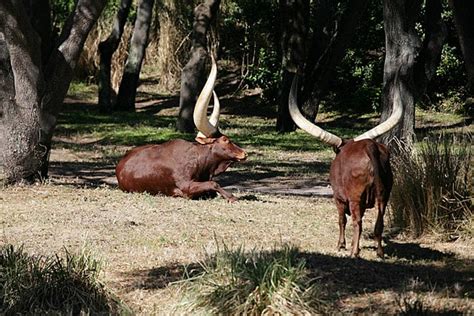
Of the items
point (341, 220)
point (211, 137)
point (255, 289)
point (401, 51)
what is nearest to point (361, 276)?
point (341, 220)

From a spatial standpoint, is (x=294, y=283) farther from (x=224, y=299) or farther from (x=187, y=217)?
(x=187, y=217)

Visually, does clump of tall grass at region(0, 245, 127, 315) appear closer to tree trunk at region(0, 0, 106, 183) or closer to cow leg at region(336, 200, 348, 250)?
cow leg at region(336, 200, 348, 250)

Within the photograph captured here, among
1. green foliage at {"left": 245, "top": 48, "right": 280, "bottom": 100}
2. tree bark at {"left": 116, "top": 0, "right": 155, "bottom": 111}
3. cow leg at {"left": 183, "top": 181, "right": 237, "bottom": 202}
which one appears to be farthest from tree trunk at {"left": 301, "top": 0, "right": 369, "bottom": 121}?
cow leg at {"left": 183, "top": 181, "right": 237, "bottom": 202}

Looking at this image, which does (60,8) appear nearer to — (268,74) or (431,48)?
(268,74)

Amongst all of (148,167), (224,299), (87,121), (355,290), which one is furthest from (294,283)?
(87,121)

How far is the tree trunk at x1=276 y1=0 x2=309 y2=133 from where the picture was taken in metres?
25.5

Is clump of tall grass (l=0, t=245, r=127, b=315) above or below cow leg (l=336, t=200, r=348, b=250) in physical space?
below

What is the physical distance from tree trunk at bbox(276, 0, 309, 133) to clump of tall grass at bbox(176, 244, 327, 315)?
17.9m

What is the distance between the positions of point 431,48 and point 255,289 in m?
14.8

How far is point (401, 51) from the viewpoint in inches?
590

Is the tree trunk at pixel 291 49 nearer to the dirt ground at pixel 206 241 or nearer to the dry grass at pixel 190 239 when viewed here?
the dirt ground at pixel 206 241

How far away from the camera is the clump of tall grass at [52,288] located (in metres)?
7.77

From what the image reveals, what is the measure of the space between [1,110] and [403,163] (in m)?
5.34

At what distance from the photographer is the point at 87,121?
91.0ft
